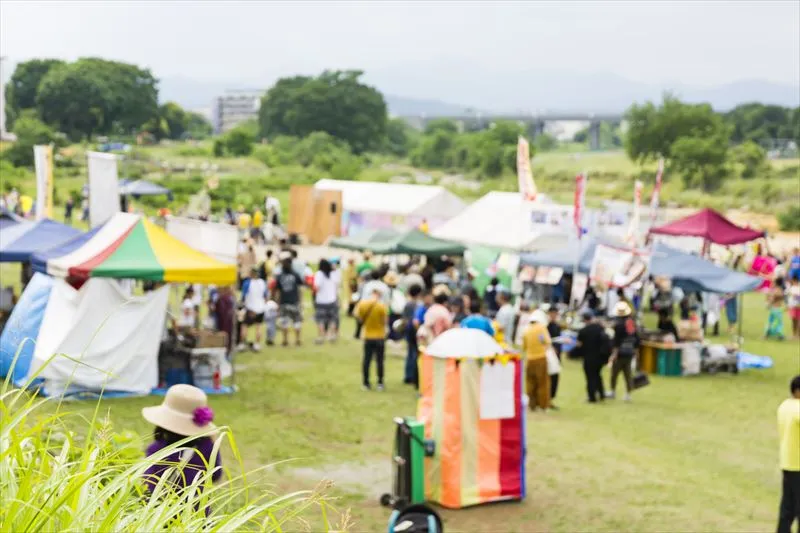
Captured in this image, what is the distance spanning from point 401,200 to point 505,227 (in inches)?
367

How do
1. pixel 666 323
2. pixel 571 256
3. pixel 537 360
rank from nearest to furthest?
1. pixel 537 360
2. pixel 666 323
3. pixel 571 256

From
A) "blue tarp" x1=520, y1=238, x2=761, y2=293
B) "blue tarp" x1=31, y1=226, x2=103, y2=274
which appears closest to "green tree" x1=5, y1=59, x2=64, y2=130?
"blue tarp" x1=520, y1=238, x2=761, y2=293

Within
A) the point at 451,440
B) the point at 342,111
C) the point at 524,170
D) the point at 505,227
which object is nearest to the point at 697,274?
the point at 524,170

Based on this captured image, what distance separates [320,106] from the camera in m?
99.6

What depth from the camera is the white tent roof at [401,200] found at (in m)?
31.7

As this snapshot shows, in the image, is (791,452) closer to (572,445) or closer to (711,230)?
(572,445)

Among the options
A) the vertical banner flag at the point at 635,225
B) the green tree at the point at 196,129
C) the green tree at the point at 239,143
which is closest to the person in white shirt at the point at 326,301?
the vertical banner flag at the point at 635,225

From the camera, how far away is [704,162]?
64562 mm

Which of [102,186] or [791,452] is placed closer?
[791,452]

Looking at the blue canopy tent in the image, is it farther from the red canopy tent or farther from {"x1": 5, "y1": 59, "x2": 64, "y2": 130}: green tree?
{"x1": 5, "y1": 59, "x2": 64, "y2": 130}: green tree

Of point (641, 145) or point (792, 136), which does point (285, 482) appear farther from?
point (792, 136)

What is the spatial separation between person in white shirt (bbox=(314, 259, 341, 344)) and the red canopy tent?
685cm

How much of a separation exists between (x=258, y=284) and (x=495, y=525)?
8734 millimetres

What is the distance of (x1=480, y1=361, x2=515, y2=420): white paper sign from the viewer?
907 centimetres
